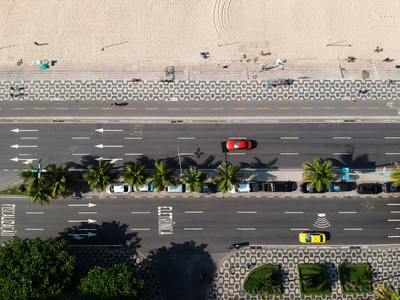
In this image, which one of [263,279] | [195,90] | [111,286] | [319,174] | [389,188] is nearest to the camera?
[111,286]

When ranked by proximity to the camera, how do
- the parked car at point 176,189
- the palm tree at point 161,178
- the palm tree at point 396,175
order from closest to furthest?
the palm tree at point 161,178, the palm tree at point 396,175, the parked car at point 176,189

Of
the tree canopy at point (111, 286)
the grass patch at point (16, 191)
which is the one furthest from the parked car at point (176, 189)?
the grass patch at point (16, 191)

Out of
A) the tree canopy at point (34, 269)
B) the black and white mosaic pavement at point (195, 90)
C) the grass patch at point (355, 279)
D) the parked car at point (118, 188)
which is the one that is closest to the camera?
the tree canopy at point (34, 269)

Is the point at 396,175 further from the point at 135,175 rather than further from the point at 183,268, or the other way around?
the point at 135,175

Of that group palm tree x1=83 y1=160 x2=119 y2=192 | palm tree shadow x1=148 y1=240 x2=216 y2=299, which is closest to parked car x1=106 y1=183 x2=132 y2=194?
palm tree x1=83 y1=160 x2=119 y2=192

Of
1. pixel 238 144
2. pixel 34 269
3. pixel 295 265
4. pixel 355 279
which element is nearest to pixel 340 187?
pixel 295 265

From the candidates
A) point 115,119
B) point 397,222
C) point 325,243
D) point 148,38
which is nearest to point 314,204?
point 325,243

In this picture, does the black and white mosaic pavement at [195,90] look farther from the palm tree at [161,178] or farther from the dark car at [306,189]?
the dark car at [306,189]

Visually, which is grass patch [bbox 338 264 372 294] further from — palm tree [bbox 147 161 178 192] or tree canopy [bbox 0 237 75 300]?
tree canopy [bbox 0 237 75 300]
